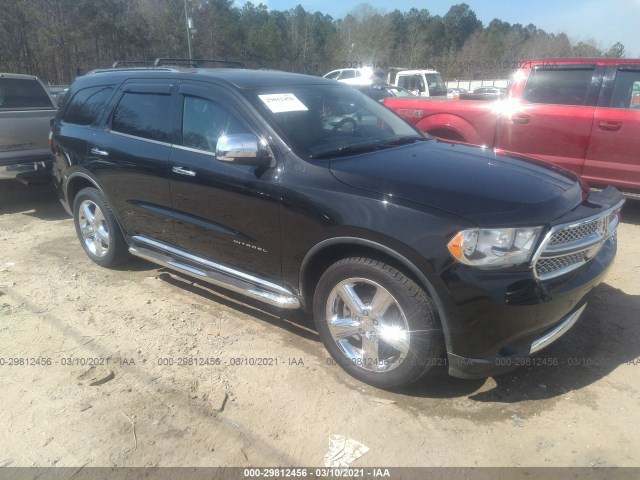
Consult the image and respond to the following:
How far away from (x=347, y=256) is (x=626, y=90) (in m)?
4.67

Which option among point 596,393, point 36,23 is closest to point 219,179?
point 596,393

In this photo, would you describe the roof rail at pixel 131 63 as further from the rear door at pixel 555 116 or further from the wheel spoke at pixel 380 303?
the rear door at pixel 555 116

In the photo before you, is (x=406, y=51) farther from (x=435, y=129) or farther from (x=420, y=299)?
(x=420, y=299)

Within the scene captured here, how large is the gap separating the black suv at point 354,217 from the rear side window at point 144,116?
2 cm

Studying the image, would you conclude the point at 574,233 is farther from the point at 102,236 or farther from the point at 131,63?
the point at 131,63

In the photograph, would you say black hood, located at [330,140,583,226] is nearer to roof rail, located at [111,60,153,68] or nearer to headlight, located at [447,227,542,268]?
headlight, located at [447,227,542,268]

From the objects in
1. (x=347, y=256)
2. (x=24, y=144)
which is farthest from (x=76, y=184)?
(x=347, y=256)

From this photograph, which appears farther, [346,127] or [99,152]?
[99,152]

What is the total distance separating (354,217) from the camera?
8.69 ft

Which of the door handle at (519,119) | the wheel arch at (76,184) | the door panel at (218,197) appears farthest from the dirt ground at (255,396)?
the door handle at (519,119)

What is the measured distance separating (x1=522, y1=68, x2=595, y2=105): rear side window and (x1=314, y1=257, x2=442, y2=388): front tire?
4.56m

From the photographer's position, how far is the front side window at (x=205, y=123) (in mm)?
3305

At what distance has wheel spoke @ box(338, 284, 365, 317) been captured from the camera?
2.79m

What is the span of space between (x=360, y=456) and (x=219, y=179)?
1.93 meters
